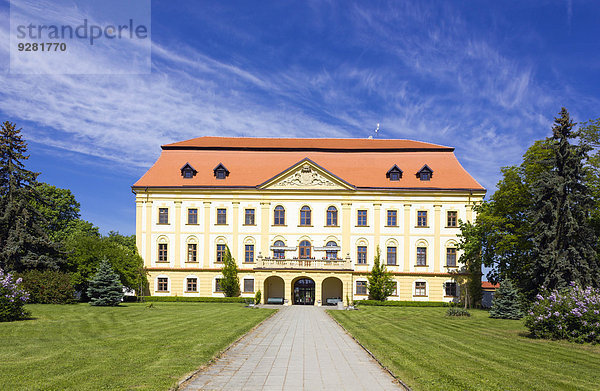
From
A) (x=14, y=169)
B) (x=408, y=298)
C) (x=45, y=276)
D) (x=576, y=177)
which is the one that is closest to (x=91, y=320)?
(x=45, y=276)

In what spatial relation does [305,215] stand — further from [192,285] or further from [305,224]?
[192,285]

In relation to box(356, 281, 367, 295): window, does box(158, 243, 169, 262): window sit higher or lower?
higher

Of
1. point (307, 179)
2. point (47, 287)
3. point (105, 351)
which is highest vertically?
point (307, 179)

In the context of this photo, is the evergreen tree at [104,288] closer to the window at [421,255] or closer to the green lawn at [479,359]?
the green lawn at [479,359]

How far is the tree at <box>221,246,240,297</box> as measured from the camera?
48.5 metres

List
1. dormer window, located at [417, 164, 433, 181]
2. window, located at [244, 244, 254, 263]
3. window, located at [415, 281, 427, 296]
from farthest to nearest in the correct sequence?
dormer window, located at [417, 164, 433, 181] < window, located at [244, 244, 254, 263] < window, located at [415, 281, 427, 296]

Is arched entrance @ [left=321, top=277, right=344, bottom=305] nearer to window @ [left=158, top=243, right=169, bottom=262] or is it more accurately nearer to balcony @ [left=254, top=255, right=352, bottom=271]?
balcony @ [left=254, top=255, right=352, bottom=271]

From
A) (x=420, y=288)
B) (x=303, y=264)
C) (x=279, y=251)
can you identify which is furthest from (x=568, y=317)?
(x=279, y=251)

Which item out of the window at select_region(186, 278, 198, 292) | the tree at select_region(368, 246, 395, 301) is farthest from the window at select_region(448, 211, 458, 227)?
the window at select_region(186, 278, 198, 292)

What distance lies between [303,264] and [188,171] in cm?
1566

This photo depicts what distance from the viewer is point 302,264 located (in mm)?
46875

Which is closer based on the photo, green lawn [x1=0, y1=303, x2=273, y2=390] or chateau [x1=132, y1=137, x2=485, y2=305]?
green lawn [x1=0, y1=303, x2=273, y2=390]

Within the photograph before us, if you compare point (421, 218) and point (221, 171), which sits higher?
point (221, 171)

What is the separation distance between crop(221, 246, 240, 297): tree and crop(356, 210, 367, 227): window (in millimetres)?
13050
